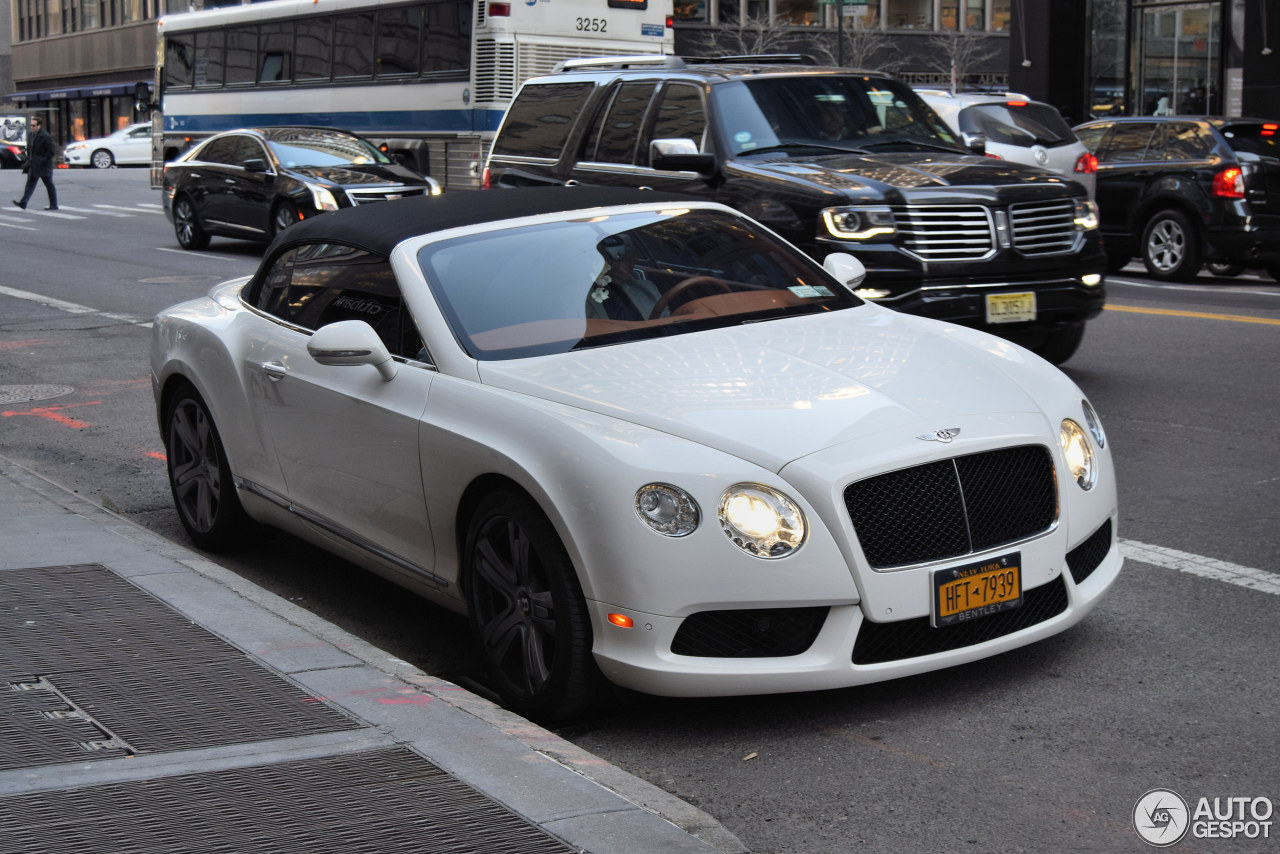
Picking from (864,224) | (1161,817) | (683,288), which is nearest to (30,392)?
(864,224)

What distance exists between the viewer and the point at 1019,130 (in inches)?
678

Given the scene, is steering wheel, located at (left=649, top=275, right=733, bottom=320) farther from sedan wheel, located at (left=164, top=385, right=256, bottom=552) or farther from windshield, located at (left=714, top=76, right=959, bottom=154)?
windshield, located at (left=714, top=76, right=959, bottom=154)

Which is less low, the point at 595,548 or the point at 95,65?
the point at 95,65

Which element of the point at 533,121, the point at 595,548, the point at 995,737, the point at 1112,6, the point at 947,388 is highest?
the point at 1112,6

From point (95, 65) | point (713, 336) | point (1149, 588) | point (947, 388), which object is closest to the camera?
point (947, 388)

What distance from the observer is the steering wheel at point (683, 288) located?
5.40 m

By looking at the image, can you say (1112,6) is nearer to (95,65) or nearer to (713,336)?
(713,336)

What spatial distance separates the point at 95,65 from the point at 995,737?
80.0 m

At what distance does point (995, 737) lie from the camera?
14.1 feet

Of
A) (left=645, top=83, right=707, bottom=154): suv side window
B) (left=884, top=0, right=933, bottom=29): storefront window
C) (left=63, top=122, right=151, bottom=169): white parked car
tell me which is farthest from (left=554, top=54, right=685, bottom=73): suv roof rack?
(left=884, top=0, right=933, bottom=29): storefront window

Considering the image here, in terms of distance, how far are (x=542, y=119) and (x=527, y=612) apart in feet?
25.2

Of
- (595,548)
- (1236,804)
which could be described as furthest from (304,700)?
(1236,804)

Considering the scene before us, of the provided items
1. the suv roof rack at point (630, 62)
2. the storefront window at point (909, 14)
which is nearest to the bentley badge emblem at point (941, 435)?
the suv roof rack at point (630, 62)

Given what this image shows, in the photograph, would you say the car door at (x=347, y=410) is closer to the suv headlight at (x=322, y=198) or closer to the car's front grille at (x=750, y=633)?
the car's front grille at (x=750, y=633)
